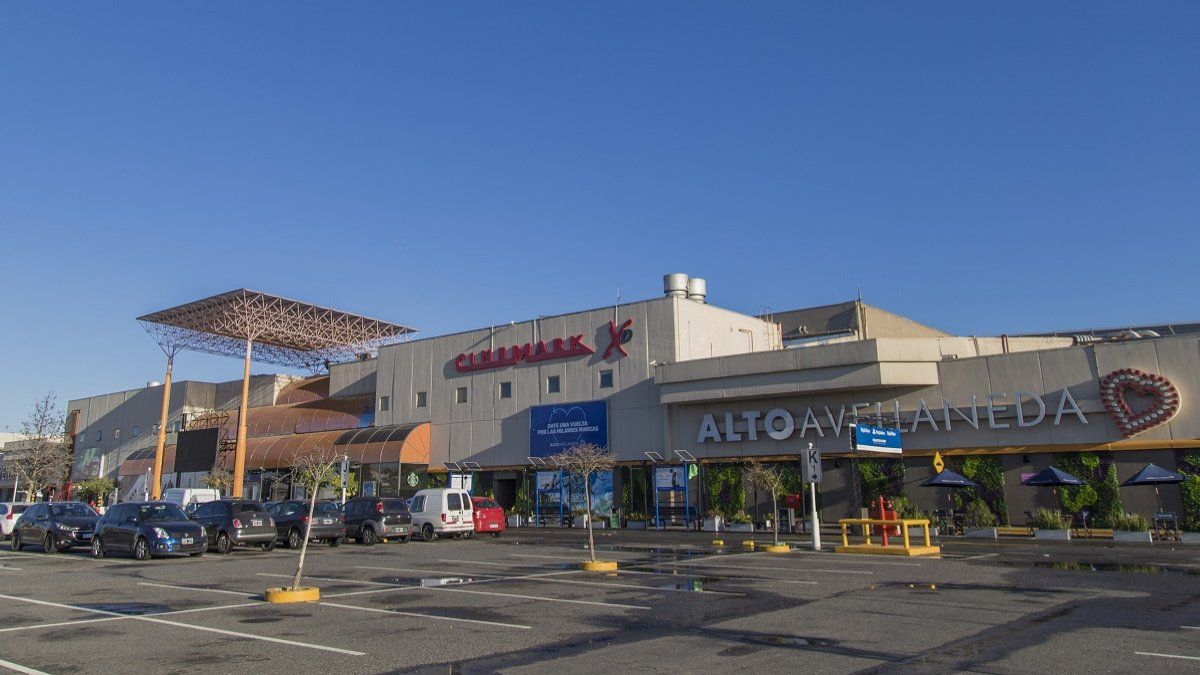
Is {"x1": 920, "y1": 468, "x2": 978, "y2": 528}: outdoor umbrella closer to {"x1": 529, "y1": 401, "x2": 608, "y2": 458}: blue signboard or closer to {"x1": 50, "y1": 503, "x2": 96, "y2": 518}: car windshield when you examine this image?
{"x1": 529, "y1": 401, "x2": 608, "y2": 458}: blue signboard

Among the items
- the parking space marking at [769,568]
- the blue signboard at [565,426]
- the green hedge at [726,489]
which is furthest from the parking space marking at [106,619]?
the blue signboard at [565,426]

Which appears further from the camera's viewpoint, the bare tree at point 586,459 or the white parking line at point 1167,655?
the bare tree at point 586,459

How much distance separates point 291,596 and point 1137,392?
30.1m

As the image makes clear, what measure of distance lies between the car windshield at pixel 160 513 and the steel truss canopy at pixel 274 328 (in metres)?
32.7

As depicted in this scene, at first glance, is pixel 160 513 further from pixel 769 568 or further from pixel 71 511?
pixel 769 568

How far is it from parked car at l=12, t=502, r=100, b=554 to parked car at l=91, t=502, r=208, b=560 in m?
2.30

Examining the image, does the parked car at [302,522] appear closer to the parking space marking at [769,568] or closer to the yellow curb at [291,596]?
the parking space marking at [769,568]

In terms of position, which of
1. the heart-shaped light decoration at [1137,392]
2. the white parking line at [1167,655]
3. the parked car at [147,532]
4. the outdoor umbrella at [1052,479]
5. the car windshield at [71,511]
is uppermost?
the heart-shaped light decoration at [1137,392]

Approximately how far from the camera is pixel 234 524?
84.1ft

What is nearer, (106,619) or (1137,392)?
(106,619)

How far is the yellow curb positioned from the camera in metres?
13.1

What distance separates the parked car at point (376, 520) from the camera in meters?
29.7

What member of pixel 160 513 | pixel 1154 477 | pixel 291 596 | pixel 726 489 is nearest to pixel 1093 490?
pixel 1154 477

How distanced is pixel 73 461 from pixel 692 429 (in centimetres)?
6136
